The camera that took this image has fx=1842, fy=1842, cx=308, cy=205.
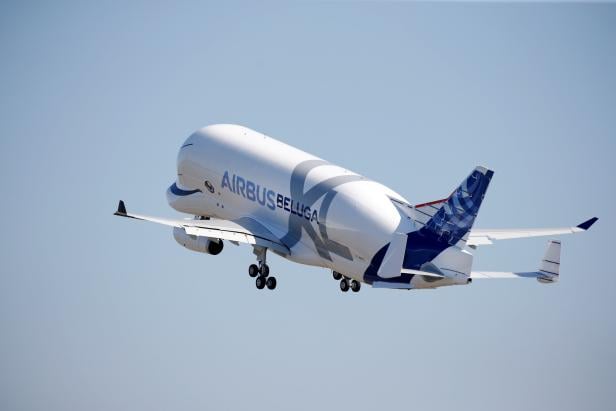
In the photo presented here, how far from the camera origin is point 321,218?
345ft

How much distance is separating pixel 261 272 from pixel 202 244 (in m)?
5.49

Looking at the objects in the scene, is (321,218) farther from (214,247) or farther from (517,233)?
(517,233)

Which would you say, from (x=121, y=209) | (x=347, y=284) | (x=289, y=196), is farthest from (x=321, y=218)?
(x=121, y=209)

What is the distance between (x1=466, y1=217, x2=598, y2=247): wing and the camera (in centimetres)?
10781

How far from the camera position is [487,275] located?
97.9 metres

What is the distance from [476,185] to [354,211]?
869 cm

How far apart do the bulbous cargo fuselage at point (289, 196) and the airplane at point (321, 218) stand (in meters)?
0.06

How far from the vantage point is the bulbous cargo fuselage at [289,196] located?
338 ft

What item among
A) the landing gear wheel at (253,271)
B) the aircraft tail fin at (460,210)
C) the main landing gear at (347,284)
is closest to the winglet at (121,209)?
the landing gear wheel at (253,271)

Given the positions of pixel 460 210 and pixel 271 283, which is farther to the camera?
pixel 271 283

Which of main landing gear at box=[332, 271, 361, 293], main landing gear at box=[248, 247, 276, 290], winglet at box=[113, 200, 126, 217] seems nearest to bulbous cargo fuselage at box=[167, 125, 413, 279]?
main landing gear at box=[248, 247, 276, 290]

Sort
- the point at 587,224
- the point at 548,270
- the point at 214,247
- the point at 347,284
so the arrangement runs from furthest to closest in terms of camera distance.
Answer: the point at 214,247 → the point at 347,284 → the point at 587,224 → the point at 548,270

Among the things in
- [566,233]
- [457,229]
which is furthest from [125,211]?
[566,233]

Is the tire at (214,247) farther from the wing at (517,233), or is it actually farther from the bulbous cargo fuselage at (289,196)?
the wing at (517,233)
